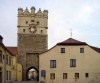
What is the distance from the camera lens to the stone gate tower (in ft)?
246

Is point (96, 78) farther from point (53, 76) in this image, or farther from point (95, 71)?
point (53, 76)

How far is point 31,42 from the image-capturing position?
248ft

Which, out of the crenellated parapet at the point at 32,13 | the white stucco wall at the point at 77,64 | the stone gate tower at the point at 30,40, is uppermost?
the crenellated parapet at the point at 32,13

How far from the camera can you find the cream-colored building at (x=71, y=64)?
48.5m

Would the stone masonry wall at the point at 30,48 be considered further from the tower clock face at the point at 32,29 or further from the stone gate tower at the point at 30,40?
the tower clock face at the point at 32,29

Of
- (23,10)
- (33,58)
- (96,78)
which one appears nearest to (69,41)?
(96,78)

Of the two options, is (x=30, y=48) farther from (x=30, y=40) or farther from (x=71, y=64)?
(x=71, y=64)

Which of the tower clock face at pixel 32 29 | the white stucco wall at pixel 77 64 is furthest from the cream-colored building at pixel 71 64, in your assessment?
the tower clock face at pixel 32 29

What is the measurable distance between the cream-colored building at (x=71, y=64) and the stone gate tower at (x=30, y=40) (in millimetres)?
25567

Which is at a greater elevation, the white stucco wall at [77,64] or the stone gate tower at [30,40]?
the stone gate tower at [30,40]

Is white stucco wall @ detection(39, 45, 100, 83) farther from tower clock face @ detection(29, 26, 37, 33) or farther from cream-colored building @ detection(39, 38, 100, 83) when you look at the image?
tower clock face @ detection(29, 26, 37, 33)

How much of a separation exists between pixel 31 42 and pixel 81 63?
29059 mm

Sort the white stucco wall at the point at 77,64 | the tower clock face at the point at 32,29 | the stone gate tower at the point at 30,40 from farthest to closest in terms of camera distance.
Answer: the tower clock face at the point at 32,29, the stone gate tower at the point at 30,40, the white stucco wall at the point at 77,64

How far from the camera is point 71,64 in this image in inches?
1929
